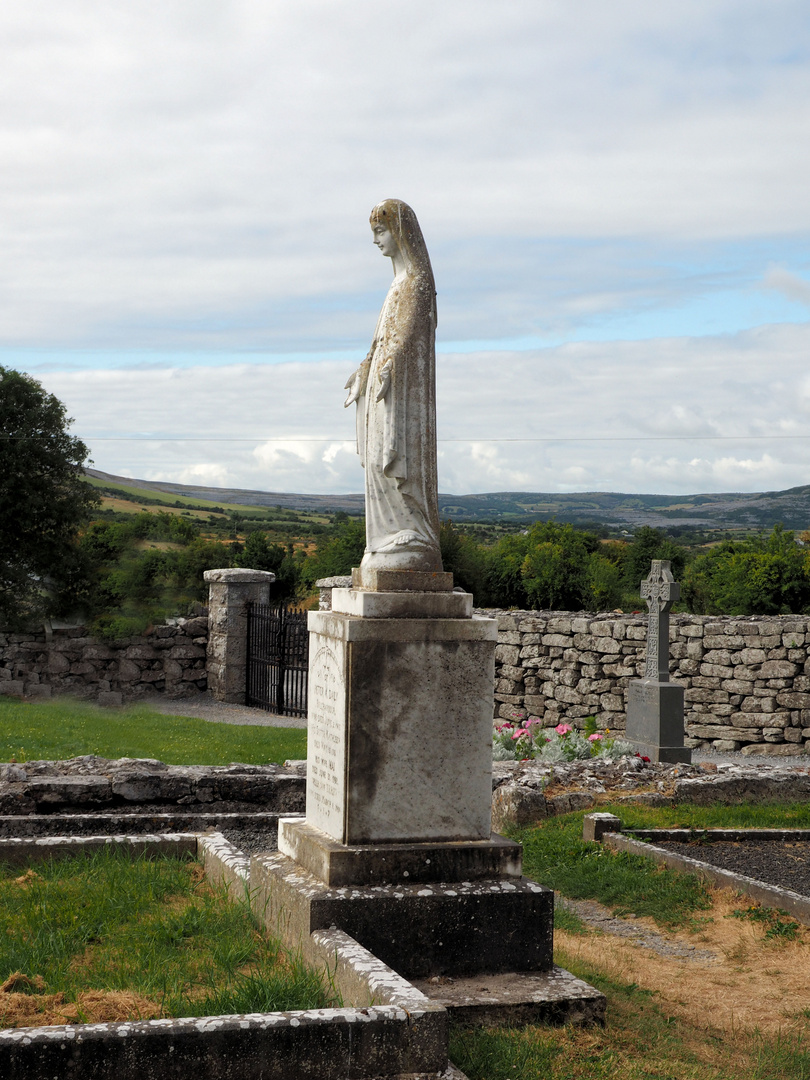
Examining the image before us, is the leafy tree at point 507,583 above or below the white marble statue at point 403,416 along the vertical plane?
below

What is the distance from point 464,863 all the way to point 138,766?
4489mm

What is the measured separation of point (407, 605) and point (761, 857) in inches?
154

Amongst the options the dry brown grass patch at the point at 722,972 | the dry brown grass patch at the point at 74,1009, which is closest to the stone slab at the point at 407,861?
the dry brown grass patch at the point at 722,972

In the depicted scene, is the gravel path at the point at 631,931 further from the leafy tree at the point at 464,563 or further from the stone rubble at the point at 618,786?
the leafy tree at the point at 464,563

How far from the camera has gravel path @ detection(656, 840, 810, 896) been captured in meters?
6.54

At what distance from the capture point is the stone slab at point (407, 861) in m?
4.40

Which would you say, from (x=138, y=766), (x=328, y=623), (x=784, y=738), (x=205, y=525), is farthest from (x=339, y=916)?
(x=205, y=525)

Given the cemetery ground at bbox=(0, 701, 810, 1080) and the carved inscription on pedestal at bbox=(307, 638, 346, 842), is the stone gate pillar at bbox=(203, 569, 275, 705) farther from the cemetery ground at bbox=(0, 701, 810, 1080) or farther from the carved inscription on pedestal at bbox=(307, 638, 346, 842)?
the carved inscription on pedestal at bbox=(307, 638, 346, 842)

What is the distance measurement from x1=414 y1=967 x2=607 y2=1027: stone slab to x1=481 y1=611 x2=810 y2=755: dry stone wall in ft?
35.1

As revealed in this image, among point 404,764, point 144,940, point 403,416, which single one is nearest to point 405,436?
point 403,416

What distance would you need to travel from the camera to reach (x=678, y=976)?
16.5 feet

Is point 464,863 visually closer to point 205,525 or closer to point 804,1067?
point 804,1067

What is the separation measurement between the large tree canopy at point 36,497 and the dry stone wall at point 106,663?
→ 1.27 metres

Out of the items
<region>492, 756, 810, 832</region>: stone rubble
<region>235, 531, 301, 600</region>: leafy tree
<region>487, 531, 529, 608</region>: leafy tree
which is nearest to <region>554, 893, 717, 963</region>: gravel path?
<region>492, 756, 810, 832</region>: stone rubble
